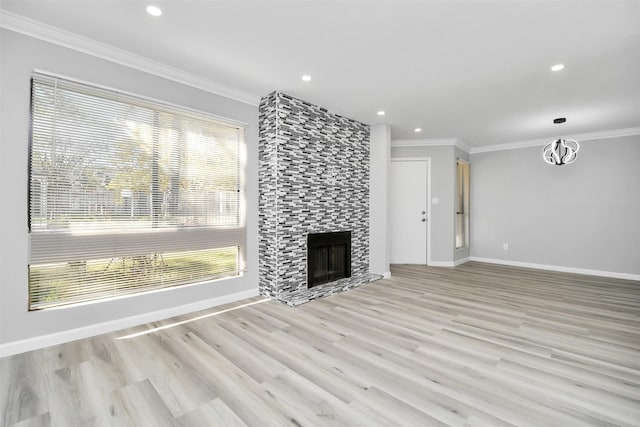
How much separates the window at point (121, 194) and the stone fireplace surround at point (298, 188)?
1.54 ft

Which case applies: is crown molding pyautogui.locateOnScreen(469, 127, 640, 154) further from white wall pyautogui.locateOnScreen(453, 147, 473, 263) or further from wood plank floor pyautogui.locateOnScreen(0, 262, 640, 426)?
wood plank floor pyautogui.locateOnScreen(0, 262, 640, 426)

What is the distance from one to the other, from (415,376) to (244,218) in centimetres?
263

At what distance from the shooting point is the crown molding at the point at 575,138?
5.07m

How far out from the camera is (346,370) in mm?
2105

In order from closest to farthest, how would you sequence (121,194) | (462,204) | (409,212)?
(121,194), (409,212), (462,204)

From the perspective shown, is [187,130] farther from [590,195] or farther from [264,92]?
[590,195]

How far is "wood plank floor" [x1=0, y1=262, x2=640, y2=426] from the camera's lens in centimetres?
165

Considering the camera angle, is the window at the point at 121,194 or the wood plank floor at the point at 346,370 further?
the window at the point at 121,194

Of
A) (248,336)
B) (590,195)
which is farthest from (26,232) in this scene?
(590,195)

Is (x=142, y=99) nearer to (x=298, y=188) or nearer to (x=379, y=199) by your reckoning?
(x=298, y=188)

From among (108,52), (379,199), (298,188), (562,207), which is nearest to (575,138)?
(562,207)

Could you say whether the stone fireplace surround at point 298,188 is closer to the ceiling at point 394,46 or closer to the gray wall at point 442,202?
the ceiling at point 394,46

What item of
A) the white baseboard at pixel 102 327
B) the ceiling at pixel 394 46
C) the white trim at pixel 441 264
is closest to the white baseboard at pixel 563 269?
the white trim at pixel 441 264

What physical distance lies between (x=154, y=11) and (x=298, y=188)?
231 centimetres
